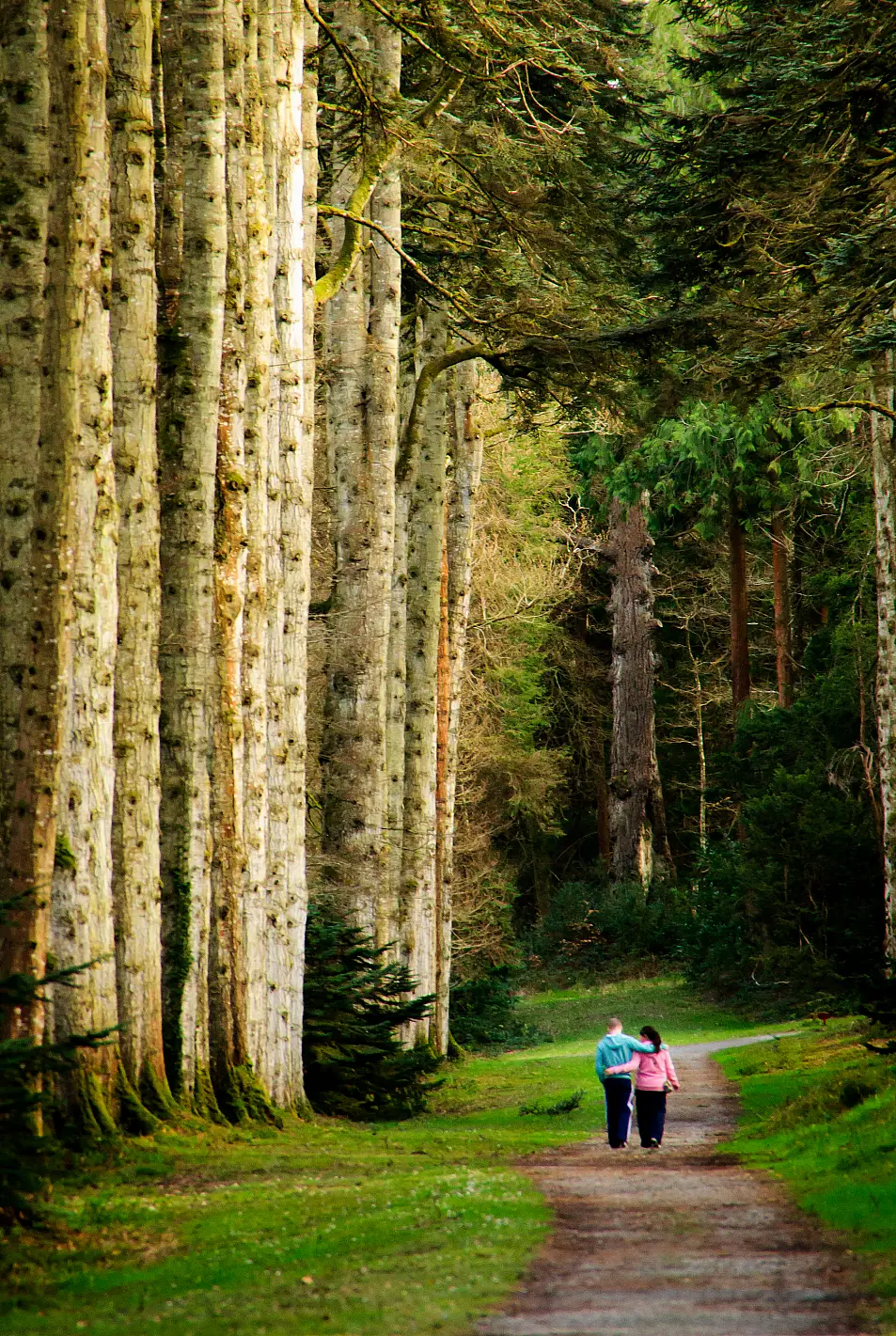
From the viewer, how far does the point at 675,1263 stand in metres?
8.11

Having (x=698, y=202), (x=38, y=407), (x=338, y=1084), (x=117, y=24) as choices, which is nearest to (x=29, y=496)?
(x=38, y=407)

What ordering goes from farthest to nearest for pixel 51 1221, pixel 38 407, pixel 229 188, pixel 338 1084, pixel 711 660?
1. pixel 711 660
2. pixel 338 1084
3. pixel 229 188
4. pixel 38 407
5. pixel 51 1221

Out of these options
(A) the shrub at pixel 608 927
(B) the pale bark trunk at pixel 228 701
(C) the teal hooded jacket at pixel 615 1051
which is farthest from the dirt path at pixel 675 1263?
(A) the shrub at pixel 608 927

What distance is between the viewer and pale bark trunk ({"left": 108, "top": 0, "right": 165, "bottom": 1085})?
38.9 ft

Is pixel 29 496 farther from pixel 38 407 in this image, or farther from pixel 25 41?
pixel 25 41

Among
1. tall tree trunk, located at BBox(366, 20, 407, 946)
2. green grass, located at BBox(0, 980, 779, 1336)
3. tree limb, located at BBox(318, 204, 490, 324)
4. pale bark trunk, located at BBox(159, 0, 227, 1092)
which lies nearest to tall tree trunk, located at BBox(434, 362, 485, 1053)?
tall tree trunk, located at BBox(366, 20, 407, 946)

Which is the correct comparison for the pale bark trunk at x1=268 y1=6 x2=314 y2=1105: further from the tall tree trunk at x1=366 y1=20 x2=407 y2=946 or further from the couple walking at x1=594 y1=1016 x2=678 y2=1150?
the tall tree trunk at x1=366 y1=20 x2=407 y2=946

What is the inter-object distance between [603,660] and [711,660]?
3.71 m

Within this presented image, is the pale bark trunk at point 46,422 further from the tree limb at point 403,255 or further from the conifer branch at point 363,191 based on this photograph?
the tree limb at point 403,255

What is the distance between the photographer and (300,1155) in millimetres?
12094

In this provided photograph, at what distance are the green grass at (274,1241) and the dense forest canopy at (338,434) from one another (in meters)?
0.81

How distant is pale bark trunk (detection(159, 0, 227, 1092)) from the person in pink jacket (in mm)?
3948

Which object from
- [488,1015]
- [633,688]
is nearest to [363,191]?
[488,1015]

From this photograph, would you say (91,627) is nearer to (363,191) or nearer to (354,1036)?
(354,1036)
